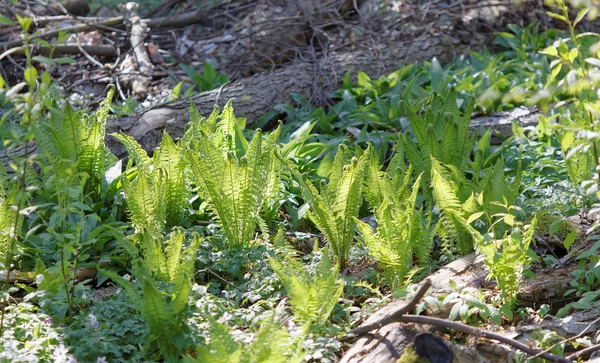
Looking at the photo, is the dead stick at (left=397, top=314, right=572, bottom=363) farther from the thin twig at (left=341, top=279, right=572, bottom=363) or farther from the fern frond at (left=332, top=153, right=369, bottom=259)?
the fern frond at (left=332, top=153, right=369, bottom=259)

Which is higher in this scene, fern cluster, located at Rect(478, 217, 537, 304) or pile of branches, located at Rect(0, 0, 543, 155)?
fern cluster, located at Rect(478, 217, 537, 304)

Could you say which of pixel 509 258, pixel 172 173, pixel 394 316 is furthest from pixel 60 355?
pixel 509 258

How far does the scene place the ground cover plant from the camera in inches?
103

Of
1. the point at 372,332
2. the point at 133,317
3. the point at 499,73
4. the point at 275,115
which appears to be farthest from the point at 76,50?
the point at 372,332

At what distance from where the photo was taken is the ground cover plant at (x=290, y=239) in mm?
2617

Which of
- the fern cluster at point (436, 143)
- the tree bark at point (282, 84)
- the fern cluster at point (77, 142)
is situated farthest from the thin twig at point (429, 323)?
the tree bark at point (282, 84)

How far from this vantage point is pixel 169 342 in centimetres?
263

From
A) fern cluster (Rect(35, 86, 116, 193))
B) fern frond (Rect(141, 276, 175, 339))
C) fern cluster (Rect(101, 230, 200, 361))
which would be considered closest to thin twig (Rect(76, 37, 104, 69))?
fern cluster (Rect(35, 86, 116, 193))

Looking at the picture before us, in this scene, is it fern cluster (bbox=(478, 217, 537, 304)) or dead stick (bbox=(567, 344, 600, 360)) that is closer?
dead stick (bbox=(567, 344, 600, 360))

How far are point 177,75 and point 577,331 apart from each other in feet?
13.8

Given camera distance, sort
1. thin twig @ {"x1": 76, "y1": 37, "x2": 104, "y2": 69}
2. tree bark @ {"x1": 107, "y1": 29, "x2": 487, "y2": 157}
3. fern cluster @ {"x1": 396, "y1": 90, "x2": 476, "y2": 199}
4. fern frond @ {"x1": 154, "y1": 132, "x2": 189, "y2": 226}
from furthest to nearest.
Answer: thin twig @ {"x1": 76, "y1": 37, "x2": 104, "y2": 69} < tree bark @ {"x1": 107, "y1": 29, "x2": 487, "y2": 157} < fern cluster @ {"x1": 396, "y1": 90, "x2": 476, "y2": 199} < fern frond @ {"x1": 154, "y1": 132, "x2": 189, "y2": 226}

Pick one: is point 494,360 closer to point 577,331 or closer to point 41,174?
point 577,331

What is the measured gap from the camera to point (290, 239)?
367 cm

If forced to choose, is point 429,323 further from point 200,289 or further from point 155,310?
point 155,310
